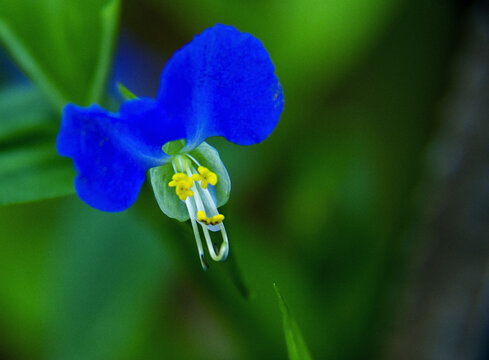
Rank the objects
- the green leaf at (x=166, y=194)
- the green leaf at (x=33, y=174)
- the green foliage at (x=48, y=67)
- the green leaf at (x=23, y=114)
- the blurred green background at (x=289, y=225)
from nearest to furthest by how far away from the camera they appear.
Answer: the green leaf at (x=166, y=194) → the green leaf at (x=33, y=174) → the green foliage at (x=48, y=67) → the green leaf at (x=23, y=114) → the blurred green background at (x=289, y=225)

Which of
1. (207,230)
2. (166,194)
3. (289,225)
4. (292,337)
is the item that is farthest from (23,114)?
(289,225)

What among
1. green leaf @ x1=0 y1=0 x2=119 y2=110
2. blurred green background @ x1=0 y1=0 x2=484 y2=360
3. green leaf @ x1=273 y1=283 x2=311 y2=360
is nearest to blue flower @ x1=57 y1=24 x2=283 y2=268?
green leaf @ x1=273 y1=283 x2=311 y2=360

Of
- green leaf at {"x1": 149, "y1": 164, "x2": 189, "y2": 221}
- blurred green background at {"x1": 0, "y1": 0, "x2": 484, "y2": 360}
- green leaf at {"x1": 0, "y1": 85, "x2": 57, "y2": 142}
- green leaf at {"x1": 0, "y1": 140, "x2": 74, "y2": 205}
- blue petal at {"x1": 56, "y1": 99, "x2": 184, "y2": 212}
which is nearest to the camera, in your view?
blue petal at {"x1": 56, "y1": 99, "x2": 184, "y2": 212}

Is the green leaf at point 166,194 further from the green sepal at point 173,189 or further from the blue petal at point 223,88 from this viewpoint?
the blue petal at point 223,88

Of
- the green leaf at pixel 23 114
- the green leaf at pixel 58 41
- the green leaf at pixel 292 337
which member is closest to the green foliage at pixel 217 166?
the green leaf at pixel 292 337

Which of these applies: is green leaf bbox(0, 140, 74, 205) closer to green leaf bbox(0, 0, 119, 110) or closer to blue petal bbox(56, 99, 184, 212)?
green leaf bbox(0, 0, 119, 110)

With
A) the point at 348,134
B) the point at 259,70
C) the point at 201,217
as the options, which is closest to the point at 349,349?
the point at 348,134
